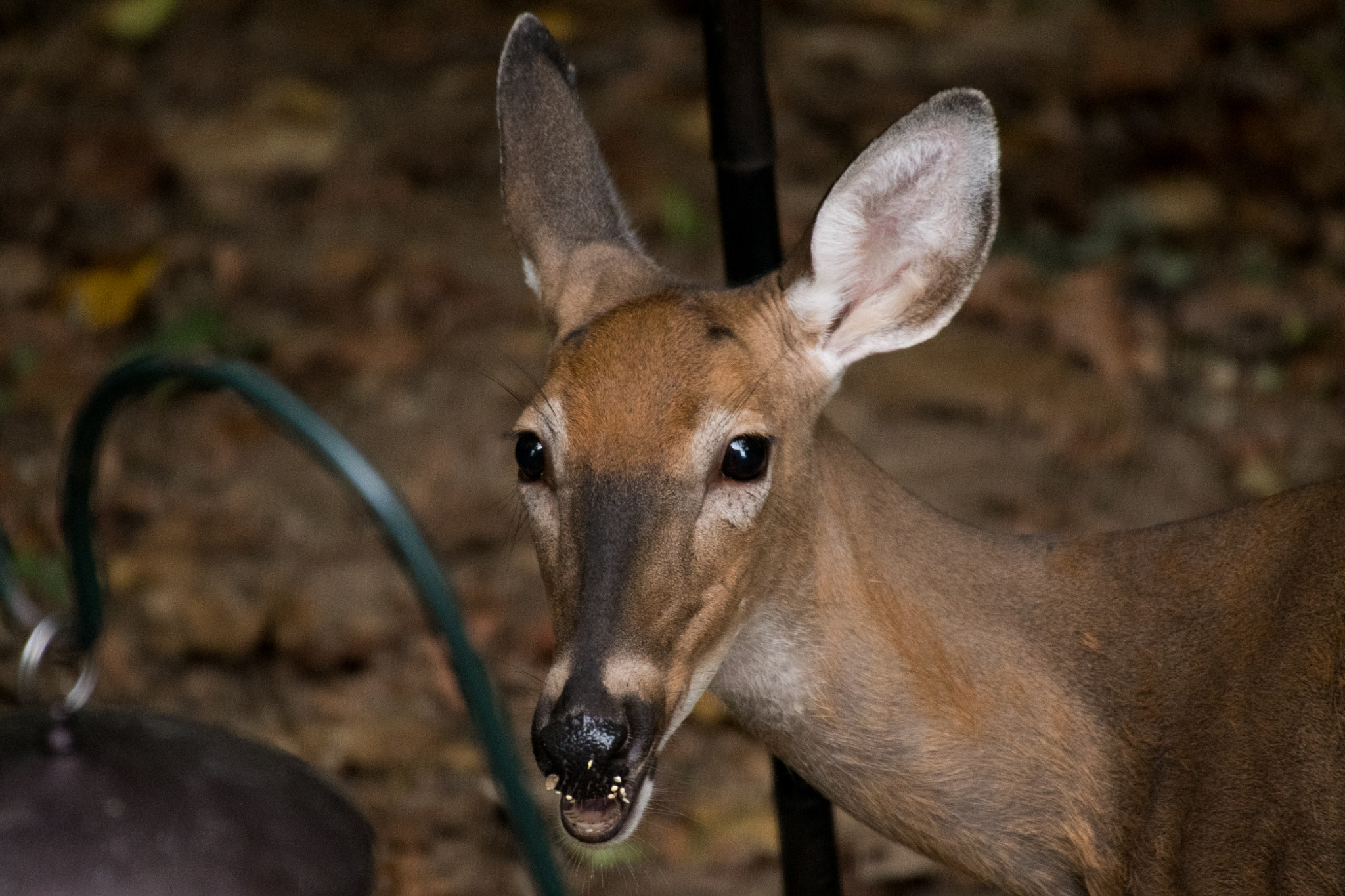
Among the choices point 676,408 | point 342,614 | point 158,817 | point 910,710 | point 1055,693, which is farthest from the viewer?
point 342,614

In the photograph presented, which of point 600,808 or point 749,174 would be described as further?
point 749,174

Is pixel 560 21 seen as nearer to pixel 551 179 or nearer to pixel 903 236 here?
pixel 551 179

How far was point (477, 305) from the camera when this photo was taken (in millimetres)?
6422

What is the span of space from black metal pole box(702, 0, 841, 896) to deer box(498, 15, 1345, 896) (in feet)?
0.54

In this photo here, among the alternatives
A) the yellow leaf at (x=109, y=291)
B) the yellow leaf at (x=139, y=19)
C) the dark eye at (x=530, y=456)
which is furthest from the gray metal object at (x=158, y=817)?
the yellow leaf at (x=139, y=19)

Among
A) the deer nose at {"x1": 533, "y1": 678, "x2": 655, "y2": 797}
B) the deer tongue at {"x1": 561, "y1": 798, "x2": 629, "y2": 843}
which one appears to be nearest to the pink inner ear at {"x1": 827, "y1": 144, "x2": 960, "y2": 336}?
the deer nose at {"x1": 533, "y1": 678, "x2": 655, "y2": 797}

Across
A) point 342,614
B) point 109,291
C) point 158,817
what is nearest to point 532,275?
point 158,817

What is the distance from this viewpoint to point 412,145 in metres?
7.31

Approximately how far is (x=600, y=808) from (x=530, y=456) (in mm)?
675

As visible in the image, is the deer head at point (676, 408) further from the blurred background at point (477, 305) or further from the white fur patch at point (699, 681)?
the blurred background at point (477, 305)

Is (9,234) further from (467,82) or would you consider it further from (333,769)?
(333,769)

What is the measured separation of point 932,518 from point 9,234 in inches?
208

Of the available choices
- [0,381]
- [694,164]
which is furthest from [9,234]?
[694,164]

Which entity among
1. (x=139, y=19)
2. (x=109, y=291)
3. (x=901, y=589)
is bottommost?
(x=109, y=291)
